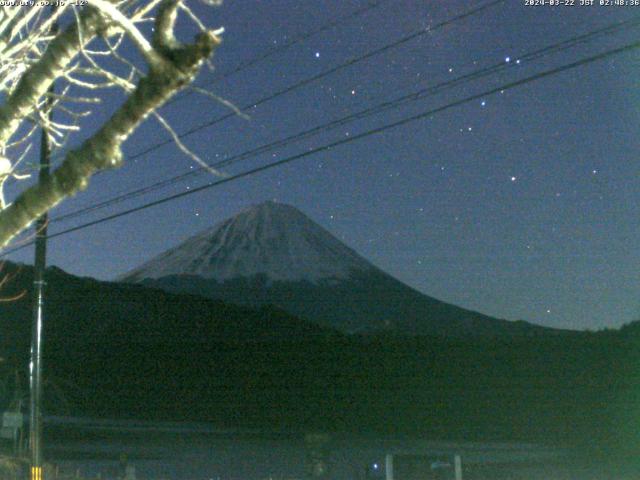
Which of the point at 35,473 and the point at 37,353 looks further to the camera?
the point at 37,353

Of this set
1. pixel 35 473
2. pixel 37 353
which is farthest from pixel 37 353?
pixel 35 473

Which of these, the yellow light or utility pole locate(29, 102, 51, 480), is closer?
the yellow light

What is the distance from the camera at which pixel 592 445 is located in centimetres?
3659

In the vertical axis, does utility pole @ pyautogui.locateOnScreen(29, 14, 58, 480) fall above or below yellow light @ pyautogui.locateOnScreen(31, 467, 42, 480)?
above

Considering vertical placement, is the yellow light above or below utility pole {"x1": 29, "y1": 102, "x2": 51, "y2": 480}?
below

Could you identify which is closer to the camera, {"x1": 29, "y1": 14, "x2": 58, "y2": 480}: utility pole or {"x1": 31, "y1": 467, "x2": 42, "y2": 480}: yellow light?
{"x1": 31, "y1": 467, "x2": 42, "y2": 480}: yellow light

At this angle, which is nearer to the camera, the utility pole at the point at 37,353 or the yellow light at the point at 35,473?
the yellow light at the point at 35,473

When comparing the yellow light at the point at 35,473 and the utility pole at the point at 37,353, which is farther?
the utility pole at the point at 37,353

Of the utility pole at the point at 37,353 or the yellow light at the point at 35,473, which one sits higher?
the utility pole at the point at 37,353

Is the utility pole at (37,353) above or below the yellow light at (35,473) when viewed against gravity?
above

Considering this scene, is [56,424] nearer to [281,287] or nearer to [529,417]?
[529,417]

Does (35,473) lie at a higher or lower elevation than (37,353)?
lower

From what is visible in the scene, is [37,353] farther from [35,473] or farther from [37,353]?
[35,473]

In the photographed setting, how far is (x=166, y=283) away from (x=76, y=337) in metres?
111
